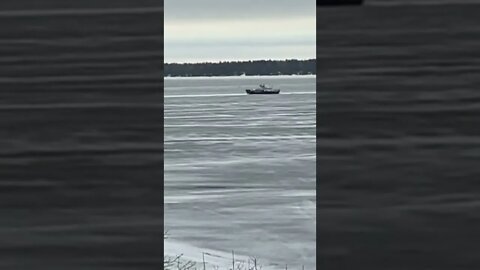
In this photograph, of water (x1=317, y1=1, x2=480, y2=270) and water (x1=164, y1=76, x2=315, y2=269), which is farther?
water (x1=164, y1=76, x2=315, y2=269)

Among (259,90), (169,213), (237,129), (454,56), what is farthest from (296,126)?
(454,56)

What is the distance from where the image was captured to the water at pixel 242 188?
10.8 m

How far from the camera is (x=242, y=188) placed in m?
15.9

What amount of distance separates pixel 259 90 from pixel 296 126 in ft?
58.3

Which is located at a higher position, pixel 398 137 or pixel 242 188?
pixel 398 137

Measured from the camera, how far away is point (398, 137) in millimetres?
723

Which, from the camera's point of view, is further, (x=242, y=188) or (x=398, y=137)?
(x=242, y=188)

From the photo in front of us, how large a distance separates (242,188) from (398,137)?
15212 millimetres

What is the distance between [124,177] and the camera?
29.0 inches

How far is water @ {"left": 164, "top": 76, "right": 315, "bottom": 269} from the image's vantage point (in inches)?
426

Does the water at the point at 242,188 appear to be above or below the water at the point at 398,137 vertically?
below

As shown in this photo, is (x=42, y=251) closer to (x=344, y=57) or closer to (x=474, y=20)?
(x=344, y=57)

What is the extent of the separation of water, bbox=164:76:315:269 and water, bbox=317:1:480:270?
3670mm

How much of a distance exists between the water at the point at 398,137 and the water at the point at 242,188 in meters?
3.67
